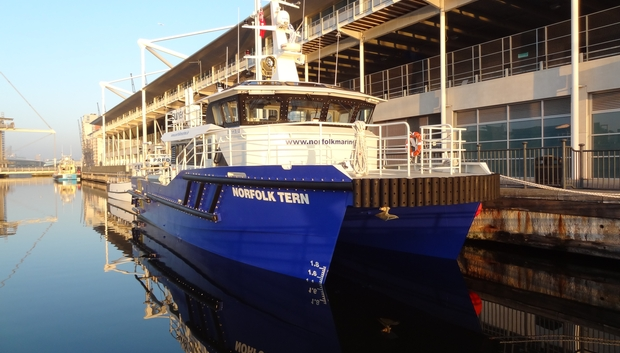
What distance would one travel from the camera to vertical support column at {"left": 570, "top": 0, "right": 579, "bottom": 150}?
37.6 ft

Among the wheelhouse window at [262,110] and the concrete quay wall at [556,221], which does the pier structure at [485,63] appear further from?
the concrete quay wall at [556,221]

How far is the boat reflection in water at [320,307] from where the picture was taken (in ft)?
17.1

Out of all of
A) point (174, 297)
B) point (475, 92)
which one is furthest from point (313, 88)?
point (475, 92)

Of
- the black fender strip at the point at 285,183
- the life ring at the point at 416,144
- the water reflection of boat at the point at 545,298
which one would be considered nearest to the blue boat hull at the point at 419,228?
the water reflection of boat at the point at 545,298

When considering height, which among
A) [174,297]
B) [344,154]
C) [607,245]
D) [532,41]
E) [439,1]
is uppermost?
[439,1]

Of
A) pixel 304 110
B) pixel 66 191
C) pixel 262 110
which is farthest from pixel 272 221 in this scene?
pixel 66 191

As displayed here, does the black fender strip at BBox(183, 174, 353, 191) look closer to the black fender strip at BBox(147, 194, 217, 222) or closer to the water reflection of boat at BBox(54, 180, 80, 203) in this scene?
the black fender strip at BBox(147, 194, 217, 222)

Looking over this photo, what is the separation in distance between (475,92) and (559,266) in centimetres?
805

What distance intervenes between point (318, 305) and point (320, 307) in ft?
0.21

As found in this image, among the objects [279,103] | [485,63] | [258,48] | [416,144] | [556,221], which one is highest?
[485,63]

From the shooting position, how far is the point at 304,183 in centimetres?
638

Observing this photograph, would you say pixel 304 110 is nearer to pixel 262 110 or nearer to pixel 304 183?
pixel 262 110

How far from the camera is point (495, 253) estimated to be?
9.48m

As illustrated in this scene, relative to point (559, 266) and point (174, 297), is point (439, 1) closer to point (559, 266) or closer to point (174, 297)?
point (559, 266)
